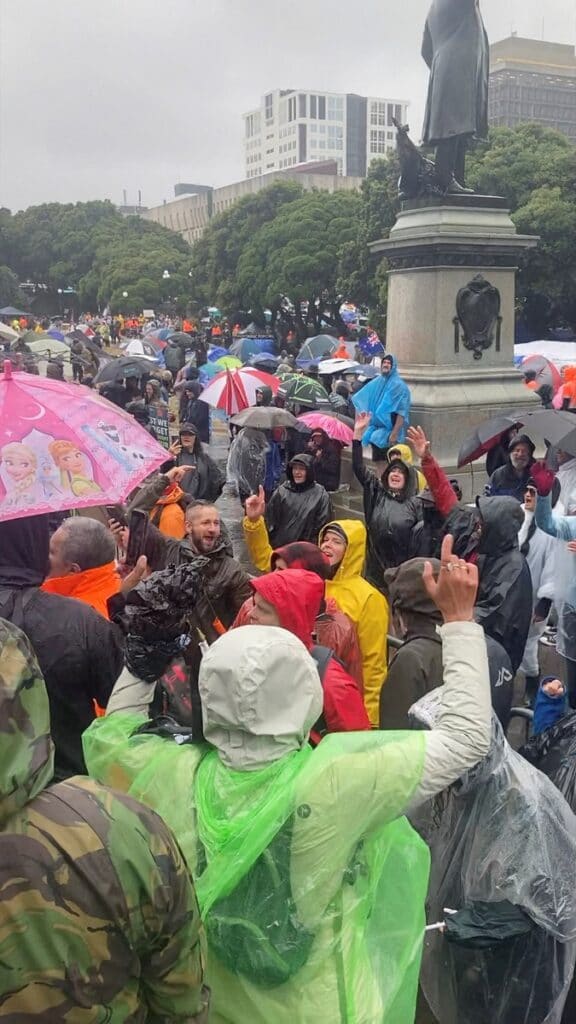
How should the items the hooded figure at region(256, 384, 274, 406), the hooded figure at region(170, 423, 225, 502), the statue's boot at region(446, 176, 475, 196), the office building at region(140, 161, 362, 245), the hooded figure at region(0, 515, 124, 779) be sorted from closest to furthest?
1. the hooded figure at region(0, 515, 124, 779)
2. the hooded figure at region(170, 423, 225, 502)
3. the hooded figure at region(256, 384, 274, 406)
4. the statue's boot at region(446, 176, 475, 196)
5. the office building at region(140, 161, 362, 245)

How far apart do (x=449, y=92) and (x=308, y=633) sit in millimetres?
10313

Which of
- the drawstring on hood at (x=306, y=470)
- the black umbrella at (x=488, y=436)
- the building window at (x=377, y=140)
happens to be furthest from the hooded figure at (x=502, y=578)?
Answer: the building window at (x=377, y=140)

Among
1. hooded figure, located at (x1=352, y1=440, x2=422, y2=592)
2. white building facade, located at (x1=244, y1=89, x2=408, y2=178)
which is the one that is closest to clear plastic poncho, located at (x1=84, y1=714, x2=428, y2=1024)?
hooded figure, located at (x1=352, y1=440, x2=422, y2=592)

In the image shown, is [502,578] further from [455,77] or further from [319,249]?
[319,249]

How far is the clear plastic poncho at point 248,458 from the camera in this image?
30.4 ft

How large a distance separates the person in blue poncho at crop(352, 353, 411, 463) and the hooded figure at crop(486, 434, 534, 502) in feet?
10.2

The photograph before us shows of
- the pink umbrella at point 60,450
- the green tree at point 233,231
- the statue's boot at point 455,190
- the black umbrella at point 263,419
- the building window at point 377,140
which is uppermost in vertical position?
the building window at point 377,140

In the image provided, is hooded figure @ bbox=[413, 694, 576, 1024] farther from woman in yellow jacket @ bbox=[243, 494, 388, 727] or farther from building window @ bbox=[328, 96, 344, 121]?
building window @ bbox=[328, 96, 344, 121]

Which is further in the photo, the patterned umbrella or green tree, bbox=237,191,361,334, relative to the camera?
green tree, bbox=237,191,361,334

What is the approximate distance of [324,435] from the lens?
8453 mm

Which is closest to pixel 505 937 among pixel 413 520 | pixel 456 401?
pixel 413 520

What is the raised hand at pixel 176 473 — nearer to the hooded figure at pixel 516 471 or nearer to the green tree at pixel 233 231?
the hooded figure at pixel 516 471

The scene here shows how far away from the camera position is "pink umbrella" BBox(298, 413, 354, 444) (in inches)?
331

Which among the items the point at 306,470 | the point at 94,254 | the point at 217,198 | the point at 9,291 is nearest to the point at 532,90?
the point at 217,198
